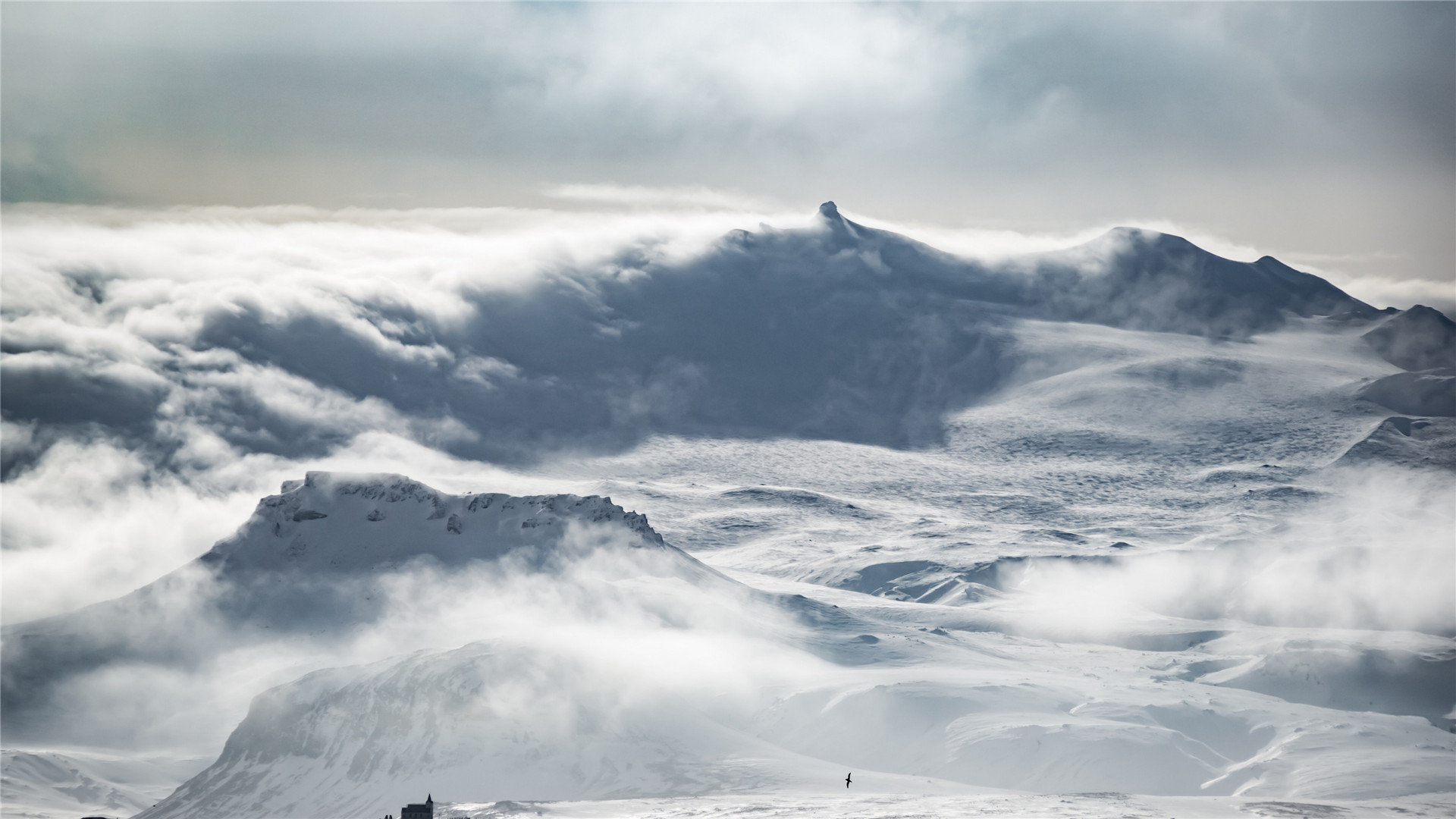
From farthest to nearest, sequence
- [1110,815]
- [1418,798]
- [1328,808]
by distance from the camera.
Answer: [1418,798] → [1328,808] → [1110,815]

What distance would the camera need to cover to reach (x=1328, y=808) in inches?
7219

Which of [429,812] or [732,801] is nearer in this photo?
[429,812]

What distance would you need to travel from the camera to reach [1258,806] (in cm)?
18388

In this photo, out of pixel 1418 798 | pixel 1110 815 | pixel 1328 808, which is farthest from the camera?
pixel 1418 798

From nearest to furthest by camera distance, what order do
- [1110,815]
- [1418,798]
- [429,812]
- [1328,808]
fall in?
[429,812] < [1110,815] < [1328,808] < [1418,798]

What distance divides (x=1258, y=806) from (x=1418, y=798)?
25.6 metres

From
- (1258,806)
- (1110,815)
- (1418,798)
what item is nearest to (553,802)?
(1110,815)

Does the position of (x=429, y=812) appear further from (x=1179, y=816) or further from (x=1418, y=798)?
(x=1418, y=798)

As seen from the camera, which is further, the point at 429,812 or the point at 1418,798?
the point at 1418,798

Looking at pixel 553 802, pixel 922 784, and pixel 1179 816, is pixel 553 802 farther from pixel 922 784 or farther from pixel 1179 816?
pixel 1179 816

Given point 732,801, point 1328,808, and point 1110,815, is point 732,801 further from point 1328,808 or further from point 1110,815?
point 1328,808

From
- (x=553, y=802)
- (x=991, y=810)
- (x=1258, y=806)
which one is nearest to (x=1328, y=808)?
(x=1258, y=806)

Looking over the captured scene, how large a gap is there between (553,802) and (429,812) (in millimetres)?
33089

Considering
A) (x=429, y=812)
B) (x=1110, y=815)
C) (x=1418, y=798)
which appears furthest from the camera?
(x=1418, y=798)
